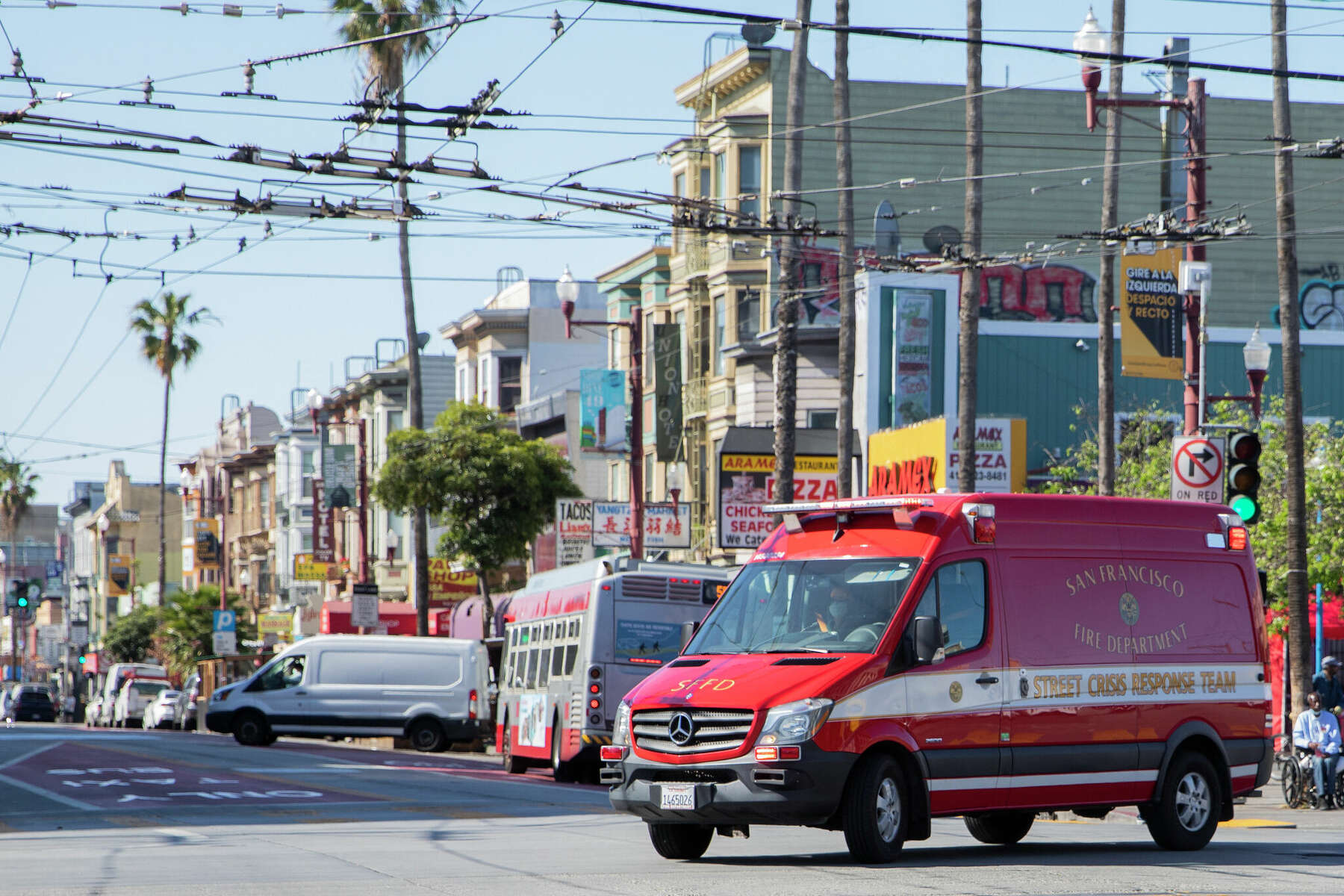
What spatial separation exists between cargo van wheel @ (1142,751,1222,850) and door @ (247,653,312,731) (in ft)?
86.4

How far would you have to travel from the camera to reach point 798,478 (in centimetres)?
3669

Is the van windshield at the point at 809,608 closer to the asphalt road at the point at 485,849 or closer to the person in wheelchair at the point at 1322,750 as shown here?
the asphalt road at the point at 485,849

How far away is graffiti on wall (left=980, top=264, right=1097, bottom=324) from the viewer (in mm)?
44594

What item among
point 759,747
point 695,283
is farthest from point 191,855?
point 695,283

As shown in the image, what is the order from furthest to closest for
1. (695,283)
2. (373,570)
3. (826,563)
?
(373,570) < (695,283) < (826,563)

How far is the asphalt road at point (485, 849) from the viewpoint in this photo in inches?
463

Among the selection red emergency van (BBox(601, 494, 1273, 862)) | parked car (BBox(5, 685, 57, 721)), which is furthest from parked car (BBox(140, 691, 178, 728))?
red emergency van (BBox(601, 494, 1273, 862))

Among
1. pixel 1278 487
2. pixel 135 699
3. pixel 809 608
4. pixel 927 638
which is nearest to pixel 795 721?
pixel 927 638

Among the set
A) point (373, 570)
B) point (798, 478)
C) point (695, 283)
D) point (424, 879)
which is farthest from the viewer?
point (373, 570)

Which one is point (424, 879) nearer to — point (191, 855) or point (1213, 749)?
point (191, 855)

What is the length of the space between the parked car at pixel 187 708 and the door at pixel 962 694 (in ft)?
151

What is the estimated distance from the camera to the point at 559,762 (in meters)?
26.8

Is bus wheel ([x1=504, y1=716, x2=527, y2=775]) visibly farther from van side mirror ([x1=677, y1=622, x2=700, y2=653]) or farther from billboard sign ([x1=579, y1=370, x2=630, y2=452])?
billboard sign ([x1=579, y1=370, x2=630, y2=452])

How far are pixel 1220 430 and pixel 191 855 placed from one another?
20.2 m
